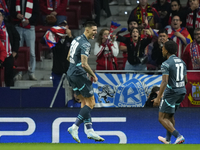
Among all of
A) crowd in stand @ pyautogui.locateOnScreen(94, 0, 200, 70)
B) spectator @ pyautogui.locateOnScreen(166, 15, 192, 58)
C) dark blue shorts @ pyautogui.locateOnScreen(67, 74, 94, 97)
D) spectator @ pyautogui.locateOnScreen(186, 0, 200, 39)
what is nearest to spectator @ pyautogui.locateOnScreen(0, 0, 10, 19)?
crowd in stand @ pyautogui.locateOnScreen(94, 0, 200, 70)

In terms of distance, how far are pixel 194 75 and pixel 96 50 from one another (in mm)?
2095

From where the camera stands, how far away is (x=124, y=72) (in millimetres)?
8844

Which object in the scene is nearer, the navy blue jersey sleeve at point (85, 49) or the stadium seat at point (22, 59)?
the navy blue jersey sleeve at point (85, 49)

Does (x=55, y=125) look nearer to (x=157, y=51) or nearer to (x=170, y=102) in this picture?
(x=170, y=102)

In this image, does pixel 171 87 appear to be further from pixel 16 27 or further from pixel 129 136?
pixel 16 27

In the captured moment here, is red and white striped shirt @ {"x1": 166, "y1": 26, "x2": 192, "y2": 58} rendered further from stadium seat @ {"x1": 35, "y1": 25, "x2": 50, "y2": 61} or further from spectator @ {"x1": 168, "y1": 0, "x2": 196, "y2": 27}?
stadium seat @ {"x1": 35, "y1": 25, "x2": 50, "y2": 61}

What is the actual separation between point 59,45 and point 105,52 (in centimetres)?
103

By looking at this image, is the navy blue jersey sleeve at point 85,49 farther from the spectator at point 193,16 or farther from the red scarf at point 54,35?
the spectator at point 193,16

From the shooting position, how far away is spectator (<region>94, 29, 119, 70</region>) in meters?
9.24

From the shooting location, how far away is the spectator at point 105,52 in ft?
30.3

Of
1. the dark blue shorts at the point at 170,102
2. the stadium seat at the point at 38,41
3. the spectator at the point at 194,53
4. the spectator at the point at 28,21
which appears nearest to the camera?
the dark blue shorts at the point at 170,102

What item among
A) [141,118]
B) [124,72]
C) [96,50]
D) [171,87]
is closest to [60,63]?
[96,50]

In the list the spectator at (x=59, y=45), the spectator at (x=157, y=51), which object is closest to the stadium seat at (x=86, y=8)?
the spectator at (x=59, y=45)

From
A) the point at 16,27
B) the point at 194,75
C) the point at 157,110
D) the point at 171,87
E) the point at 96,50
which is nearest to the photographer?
the point at 171,87
